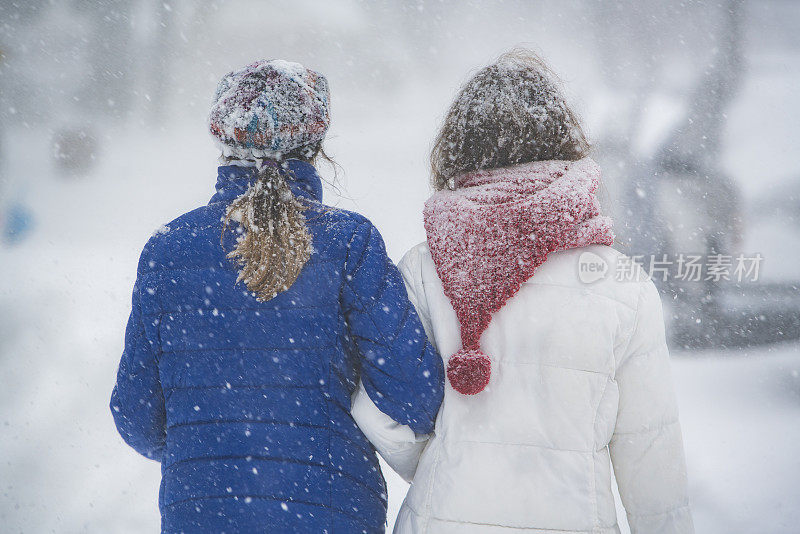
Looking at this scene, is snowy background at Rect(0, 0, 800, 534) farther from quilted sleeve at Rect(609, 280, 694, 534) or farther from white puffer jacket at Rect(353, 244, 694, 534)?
white puffer jacket at Rect(353, 244, 694, 534)

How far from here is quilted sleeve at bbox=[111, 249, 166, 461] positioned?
129cm

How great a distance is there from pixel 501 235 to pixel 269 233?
420mm

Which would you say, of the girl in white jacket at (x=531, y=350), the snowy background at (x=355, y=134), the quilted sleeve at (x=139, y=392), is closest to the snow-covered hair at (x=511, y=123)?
the girl in white jacket at (x=531, y=350)

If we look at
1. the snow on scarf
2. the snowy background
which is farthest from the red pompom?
the snowy background

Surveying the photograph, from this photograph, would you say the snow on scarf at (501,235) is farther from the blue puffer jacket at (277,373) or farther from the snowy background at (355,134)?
the snowy background at (355,134)

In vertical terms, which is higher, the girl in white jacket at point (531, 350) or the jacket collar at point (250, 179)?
the jacket collar at point (250, 179)

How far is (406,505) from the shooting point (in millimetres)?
1273

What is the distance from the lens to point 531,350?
1.21 metres

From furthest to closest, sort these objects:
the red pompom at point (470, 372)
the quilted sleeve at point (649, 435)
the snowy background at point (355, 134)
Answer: the snowy background at point (355, 134), the quilted sleeve at point (649, 435), the red pompom at point (470, 372)

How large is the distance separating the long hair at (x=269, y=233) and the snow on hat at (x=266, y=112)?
0.05 meters

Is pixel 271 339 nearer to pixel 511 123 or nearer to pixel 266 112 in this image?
pixel 266 112

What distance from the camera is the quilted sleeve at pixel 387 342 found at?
120 cm

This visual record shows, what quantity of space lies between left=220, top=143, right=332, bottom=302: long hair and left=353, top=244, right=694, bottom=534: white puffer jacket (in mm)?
278

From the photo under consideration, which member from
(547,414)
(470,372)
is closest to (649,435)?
(547,414)
